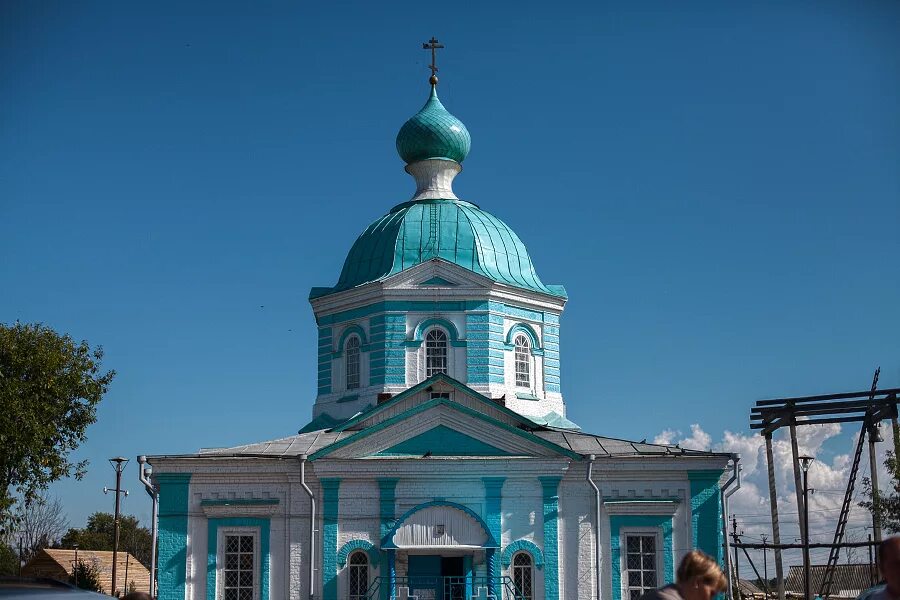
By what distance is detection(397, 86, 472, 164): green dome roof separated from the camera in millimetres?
28609

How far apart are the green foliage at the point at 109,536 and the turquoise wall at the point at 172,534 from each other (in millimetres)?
42378

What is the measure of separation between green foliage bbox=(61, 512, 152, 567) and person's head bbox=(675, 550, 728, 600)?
59.6 meters

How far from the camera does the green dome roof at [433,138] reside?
28.6m

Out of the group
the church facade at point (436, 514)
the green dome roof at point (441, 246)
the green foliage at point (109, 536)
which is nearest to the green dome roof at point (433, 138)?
the green dome roof at point (441, 246)

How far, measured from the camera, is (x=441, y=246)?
2638cm

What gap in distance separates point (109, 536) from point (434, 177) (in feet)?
150

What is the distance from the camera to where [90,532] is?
6638 cm

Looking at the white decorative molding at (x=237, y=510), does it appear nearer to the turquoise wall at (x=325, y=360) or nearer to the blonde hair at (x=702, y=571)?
the turquoise wall at (x=325, y=360)

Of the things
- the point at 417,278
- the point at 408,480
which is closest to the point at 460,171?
the point at 417,278

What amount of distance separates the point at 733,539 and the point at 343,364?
14.3 meters

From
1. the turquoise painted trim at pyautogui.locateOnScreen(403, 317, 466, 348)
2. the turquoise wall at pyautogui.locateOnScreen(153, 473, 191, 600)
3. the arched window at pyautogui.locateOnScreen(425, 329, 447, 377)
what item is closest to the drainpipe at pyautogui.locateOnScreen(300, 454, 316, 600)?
the turquoise wall at pyautogui.locateOnScreen(153, 473, 191, 600)

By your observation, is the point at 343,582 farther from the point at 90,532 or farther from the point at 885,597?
the point at 90,532

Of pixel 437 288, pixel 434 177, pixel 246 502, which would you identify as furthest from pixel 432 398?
pixel 434 177

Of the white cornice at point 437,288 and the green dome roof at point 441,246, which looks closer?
the white cornice at point 437,288
